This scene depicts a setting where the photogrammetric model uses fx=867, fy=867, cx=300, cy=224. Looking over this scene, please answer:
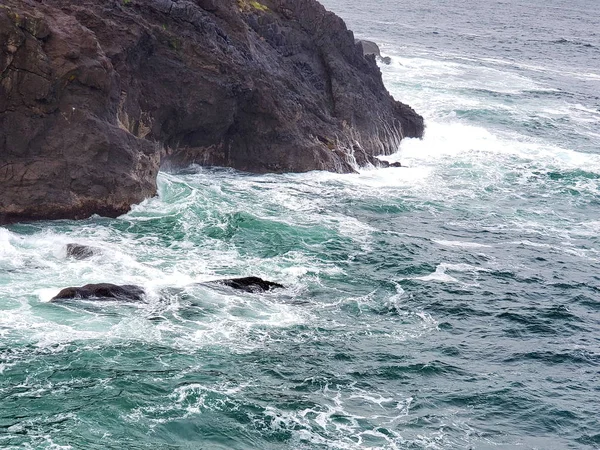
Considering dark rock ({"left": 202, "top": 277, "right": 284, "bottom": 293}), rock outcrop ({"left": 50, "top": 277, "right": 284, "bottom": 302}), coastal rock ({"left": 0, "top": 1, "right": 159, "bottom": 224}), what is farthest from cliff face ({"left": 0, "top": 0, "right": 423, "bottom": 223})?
dark rock ({"left": 202, "top": 277, "right": 284, "bottom": 293})

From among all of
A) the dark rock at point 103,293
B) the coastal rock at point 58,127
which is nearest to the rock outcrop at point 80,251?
the dark rock at point 103,293

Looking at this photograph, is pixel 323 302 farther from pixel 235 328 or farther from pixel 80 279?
pixel 80 279

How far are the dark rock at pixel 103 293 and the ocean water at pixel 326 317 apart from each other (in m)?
0.49

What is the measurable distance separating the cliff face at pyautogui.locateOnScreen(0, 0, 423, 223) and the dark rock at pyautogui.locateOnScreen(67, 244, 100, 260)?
3.70 m

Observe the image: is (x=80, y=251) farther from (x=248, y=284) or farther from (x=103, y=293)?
(x=248, y=284)

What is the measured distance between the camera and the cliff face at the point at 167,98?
36281 mm

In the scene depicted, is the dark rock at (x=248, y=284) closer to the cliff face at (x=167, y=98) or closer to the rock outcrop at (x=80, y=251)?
the rock outcrop at (x=80, y=251)

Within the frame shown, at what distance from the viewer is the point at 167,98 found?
43.6 meters

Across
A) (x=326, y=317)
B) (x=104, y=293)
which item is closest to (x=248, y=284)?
(x=326, y=317)

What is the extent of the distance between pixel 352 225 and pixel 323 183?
5991mm

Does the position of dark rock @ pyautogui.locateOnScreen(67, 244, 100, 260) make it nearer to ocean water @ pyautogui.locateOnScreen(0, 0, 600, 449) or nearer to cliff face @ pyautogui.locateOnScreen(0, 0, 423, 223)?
ocean water @ pyautogui.locateOnScreen(0, 0, 600, 449)

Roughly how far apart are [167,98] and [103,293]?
15912 millimetres

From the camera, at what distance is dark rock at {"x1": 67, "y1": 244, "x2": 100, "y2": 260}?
33.4m

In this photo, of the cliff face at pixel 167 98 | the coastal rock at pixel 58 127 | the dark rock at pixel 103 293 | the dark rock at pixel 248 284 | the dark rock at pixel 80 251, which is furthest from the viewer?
the cliff face at pixel 167 98
